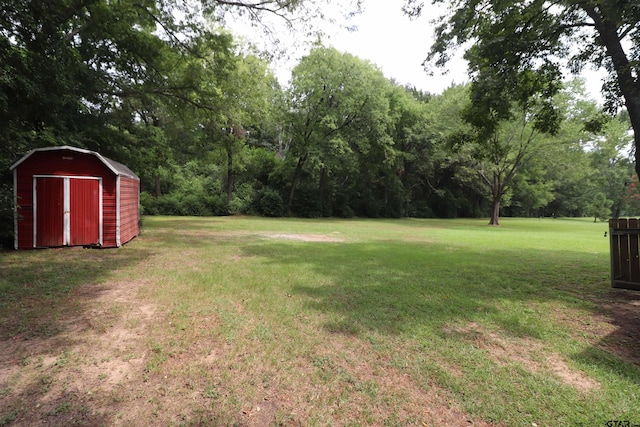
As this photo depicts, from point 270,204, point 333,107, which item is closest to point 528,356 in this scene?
point 270,204

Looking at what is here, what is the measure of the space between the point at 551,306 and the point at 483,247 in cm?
802

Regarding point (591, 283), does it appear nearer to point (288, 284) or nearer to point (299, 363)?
point (288, 284)

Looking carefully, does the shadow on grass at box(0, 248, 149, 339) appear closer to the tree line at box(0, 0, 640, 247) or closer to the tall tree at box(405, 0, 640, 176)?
the tree line at box(0, 0, 640, 247)

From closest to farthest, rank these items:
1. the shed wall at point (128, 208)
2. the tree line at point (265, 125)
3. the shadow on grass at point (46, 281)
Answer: the shadow on grass at point (46, 281) → the tree line at point (265, 125) → the shed wall at point (128, 208)

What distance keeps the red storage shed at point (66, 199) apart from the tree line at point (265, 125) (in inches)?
24.8

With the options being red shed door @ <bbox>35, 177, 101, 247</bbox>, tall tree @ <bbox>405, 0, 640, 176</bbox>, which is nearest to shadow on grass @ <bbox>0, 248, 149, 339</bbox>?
red shed door @ <bbox>35, 177, 101, 247</bbox>

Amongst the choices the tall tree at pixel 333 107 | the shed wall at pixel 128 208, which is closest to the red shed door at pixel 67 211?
the shed wall at pixel 128 208

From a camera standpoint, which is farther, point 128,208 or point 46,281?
point 128,208

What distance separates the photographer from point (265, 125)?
33.3 m

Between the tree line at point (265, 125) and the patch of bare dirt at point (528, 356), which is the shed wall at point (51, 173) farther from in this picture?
the patch of bare dirt at point (528, 356)

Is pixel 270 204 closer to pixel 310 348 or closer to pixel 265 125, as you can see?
pixel 265 125

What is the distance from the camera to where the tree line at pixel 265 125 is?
8.81 metres

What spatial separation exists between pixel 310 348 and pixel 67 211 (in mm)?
10076

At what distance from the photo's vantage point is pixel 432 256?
10344 millimetres
